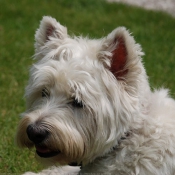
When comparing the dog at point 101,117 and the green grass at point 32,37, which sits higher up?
the green grass at point 32,37

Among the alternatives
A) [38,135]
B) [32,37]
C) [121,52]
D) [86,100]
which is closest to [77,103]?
[86,100]

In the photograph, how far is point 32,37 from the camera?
34.6 feet

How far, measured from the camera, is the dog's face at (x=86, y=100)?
4047mm

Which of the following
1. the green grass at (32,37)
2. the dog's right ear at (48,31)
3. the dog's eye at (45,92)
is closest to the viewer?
the dog's eye at (45,92)

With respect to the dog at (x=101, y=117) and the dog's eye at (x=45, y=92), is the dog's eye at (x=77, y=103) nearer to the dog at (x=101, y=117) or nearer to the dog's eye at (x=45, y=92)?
the dog at (x=101, y=117)

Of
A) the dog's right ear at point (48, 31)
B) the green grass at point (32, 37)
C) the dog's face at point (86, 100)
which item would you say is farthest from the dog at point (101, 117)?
the green grass at point (32, 37)

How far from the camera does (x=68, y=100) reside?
4.17 meters

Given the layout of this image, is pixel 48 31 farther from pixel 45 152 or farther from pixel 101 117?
pixel 45 152

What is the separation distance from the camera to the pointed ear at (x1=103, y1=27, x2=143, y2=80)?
13.2ft

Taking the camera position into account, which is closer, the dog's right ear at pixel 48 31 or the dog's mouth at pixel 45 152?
the dog's mouth at pixel 45 152

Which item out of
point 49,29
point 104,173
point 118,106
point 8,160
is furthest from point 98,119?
point 8,160

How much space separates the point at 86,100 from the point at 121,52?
474mm

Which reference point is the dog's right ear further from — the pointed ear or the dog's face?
the pointed ear

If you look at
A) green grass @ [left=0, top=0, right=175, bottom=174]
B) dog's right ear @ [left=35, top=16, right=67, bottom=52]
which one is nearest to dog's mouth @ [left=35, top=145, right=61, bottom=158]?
dog's right ear @ [left=35, top=16, right=67, bottom=52]
